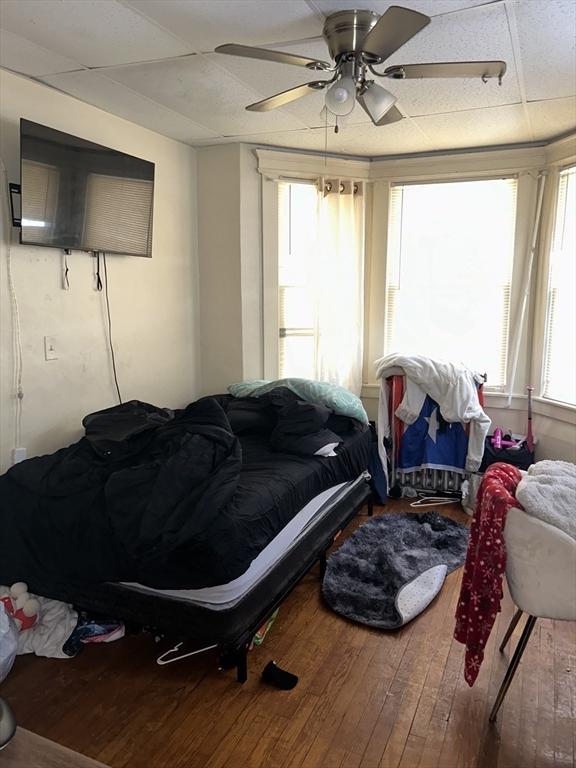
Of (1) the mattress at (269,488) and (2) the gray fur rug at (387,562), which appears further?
(2) the gray fur rug at (387,562)

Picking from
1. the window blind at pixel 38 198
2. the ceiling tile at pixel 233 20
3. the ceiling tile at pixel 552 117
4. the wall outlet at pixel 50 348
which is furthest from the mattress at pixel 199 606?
the ceiling tile at pixel 552 117

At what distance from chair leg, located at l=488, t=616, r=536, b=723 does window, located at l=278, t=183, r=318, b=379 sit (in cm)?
248

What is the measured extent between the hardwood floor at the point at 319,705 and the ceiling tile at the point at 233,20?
2.43m

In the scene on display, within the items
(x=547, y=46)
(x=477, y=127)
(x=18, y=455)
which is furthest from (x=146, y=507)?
(x=477, y=127)

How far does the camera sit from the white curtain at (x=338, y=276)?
3.95m

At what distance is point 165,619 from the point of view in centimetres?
205

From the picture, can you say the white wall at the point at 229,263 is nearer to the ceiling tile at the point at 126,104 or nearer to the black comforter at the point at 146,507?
the ceiling tile at the point at 126,104

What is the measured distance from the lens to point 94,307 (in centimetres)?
306

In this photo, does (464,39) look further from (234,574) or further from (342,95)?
Result: (234,574)

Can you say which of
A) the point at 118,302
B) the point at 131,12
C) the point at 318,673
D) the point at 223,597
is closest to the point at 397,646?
the point at 318,673

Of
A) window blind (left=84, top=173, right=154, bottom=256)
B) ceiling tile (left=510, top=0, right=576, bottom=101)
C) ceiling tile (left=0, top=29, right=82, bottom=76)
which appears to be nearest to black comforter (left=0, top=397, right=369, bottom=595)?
window blind (left=84, top=173, right=154, bottom=256)

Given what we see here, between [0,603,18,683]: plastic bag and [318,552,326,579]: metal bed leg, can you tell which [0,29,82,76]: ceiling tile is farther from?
[318,552,326,579]: metal bed leg

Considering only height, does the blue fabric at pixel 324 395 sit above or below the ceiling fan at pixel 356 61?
below

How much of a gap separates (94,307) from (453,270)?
2.54m
